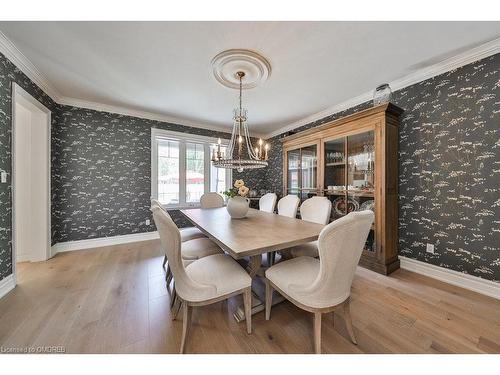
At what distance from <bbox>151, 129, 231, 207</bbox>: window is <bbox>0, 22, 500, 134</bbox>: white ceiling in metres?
1.02

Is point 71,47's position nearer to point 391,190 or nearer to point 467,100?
point 391,190

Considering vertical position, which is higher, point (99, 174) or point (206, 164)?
point (206, 164)

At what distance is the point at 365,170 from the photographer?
2439mm

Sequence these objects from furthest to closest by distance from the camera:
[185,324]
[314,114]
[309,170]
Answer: [314,114] → [309,170] → [185,324]

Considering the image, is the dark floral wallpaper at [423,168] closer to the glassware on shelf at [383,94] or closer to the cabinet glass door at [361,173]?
the glassware on shelf at [383,94]

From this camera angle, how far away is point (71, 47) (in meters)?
1.76

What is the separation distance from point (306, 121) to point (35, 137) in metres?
4.25

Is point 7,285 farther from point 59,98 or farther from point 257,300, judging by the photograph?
point 59,98

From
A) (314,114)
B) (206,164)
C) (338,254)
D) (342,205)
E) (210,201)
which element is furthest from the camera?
(206,164)

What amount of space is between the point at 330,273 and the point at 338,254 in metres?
0.13

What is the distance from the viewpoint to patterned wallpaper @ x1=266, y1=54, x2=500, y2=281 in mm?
1769

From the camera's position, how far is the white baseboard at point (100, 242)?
113 inches

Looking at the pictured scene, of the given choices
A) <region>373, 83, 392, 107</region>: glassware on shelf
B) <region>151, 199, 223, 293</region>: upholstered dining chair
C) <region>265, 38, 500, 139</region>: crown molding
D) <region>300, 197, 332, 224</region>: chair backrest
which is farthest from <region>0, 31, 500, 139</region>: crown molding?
<region>151, 199, 223, 293</region>: upholstered dining chair

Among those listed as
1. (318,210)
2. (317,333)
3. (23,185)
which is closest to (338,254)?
(317,333)
